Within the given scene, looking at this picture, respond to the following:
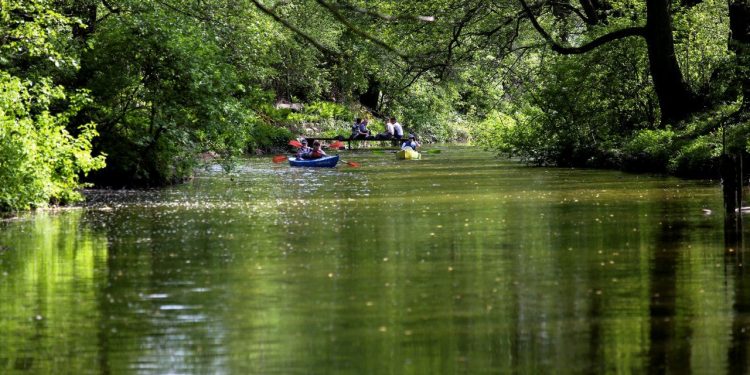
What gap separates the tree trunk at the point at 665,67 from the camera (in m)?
34.2

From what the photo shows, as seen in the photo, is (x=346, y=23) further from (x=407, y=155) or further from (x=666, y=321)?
(x=407, y=155)

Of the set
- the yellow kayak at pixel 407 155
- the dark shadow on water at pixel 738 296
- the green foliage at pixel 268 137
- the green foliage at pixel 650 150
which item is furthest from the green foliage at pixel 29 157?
the green foliage at pixel 268 137

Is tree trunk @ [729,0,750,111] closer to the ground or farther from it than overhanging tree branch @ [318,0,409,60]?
farther from it

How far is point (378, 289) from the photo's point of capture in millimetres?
12422

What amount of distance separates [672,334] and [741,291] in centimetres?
244

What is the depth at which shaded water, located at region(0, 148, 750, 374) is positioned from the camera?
914 cm

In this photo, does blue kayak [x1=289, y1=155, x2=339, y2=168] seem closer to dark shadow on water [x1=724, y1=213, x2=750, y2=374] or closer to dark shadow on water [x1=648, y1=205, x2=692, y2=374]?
dark shadow on water [x1=724, y1=213, x2=750, y2=374]

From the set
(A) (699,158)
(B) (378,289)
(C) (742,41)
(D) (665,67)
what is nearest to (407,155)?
(D) (665,67)

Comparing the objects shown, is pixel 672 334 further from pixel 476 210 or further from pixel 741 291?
pixel 476 210

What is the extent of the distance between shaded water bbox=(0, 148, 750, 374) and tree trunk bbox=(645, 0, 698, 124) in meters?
11.4

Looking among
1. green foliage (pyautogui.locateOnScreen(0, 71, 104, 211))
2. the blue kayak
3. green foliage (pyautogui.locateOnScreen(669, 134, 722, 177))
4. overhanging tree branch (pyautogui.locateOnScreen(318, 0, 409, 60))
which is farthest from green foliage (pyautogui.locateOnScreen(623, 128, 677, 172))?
overhanging tree branch (pyautogui.locateOnScreen(318, 0, 409, 60))

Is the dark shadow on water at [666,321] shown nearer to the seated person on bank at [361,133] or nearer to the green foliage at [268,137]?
the green foliage at [268,137]

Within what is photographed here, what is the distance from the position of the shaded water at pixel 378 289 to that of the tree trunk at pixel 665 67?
1139 cm

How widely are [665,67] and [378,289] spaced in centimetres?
2416
